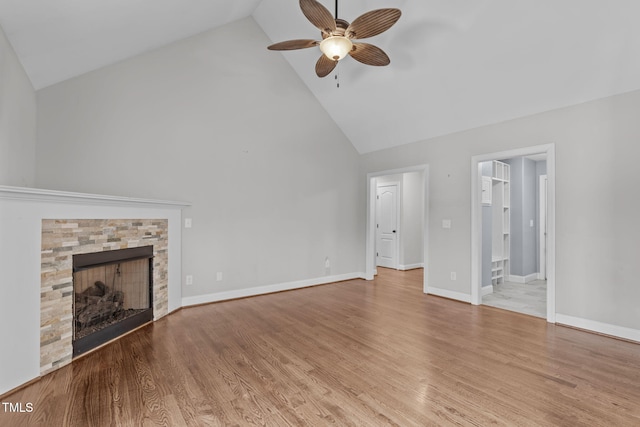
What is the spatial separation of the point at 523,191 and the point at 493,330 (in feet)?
12.2

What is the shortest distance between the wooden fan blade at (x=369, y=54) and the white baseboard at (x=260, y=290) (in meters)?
3.45

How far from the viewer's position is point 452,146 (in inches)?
178

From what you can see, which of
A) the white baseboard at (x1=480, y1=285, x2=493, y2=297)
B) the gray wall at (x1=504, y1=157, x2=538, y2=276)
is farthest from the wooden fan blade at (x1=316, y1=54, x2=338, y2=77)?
the gray wall at (x1=504, y1=157, x2=538, y2=276)

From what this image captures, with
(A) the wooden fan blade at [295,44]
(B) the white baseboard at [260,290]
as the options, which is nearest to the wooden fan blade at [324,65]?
(A) the wooden fan blade at [295,44]

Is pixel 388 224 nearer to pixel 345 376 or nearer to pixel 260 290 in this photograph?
pixel 260 290

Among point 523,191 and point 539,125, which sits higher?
point 539,125

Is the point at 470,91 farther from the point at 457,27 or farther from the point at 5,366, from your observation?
the point at 5,366

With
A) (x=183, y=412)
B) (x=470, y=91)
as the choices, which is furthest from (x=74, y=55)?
(x=470, y=91)

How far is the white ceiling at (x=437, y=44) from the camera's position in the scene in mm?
2562

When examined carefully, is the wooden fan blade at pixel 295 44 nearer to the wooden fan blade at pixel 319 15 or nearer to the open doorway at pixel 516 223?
the wooden fan blade at pixel 319 15

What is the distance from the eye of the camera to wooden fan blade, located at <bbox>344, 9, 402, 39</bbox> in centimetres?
232

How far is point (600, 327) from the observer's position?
10.4 feet

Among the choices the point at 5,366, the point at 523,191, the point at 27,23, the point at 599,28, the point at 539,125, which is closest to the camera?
the point at 5,366

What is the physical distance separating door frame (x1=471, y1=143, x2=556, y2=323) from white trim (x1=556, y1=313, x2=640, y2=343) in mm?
100
